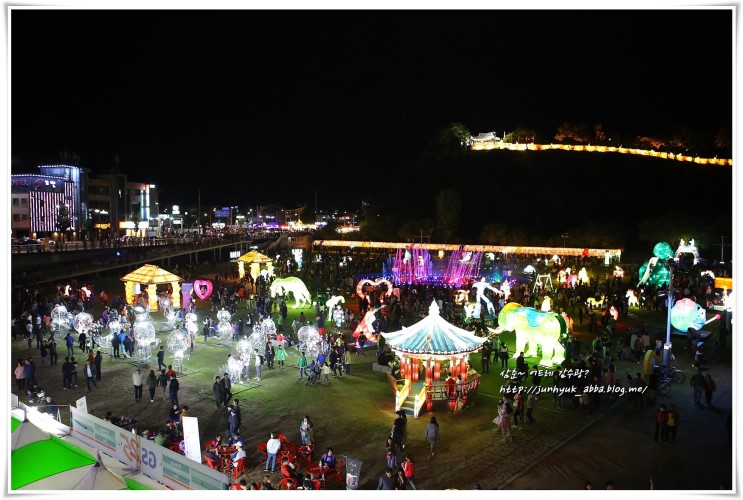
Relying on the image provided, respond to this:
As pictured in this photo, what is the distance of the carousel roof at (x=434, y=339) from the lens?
50.8ft

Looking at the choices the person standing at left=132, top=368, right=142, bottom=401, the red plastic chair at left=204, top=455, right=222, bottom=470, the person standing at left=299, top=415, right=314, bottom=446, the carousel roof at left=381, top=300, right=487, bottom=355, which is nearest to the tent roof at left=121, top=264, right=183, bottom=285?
the person standing at left=132, top=368, right=142, bottom=401

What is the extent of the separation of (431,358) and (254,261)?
23.9m

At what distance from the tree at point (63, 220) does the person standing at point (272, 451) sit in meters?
63.7

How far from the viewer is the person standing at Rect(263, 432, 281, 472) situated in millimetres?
11539

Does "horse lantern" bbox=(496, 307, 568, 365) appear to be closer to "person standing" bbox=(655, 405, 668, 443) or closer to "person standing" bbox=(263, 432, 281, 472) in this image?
"person standing" bbox=(655, 405, 668, 443)

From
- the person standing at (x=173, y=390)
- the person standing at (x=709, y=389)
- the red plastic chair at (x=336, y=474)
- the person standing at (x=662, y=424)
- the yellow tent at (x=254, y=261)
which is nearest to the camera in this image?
the red plastic chair at (x=336, y=474)

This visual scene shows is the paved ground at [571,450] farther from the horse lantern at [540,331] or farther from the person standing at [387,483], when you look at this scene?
the horse lantern at [540,331]

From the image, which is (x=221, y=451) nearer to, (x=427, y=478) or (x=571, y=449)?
(x=427, y=478)

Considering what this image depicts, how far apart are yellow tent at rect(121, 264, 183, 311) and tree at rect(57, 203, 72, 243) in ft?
144

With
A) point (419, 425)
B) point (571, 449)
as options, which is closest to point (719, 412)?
point (571, 449)

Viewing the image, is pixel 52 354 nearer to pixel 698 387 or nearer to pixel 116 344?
pixel 116 344

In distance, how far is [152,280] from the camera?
91.7 ft

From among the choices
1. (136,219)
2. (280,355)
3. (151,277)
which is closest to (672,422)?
(280,355)

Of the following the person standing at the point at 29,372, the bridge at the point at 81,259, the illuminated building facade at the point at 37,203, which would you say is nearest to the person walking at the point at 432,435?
the person standing at the point at 29,372
